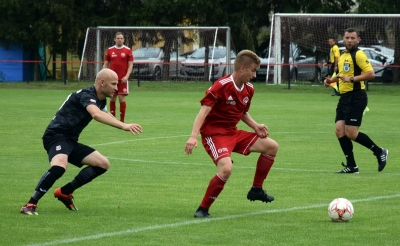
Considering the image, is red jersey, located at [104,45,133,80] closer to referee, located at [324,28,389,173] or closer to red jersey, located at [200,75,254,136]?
referee, located at [324,28,389,173]

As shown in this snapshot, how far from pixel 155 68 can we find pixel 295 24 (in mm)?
6779

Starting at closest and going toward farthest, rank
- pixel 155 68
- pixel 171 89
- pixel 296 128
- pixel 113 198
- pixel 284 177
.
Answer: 1. pixel 113 198
2. pixel 284 177
3. pixel 296 128
4. pixel 171 89
5. pixel 155 68

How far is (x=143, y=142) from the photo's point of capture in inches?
627

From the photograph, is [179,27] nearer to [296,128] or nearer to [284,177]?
[296,128]

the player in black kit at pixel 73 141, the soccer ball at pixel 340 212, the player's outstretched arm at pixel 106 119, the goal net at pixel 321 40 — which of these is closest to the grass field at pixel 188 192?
the soccer ball at pixel 340 212

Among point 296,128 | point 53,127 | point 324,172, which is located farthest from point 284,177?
point 296,128

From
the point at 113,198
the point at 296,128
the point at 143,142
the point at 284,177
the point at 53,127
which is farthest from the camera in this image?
the point at 296,128

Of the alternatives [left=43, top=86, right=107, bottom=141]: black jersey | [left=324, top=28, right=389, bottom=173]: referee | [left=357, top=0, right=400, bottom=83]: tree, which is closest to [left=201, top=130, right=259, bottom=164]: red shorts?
[left=43, top=86, right=107, bottom=141]: black jersey

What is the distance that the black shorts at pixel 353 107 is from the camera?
11852mm

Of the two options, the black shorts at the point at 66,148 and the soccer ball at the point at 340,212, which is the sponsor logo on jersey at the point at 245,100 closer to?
the soccer ball at the point at 340,212

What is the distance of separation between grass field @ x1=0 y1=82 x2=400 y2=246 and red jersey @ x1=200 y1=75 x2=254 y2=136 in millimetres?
870

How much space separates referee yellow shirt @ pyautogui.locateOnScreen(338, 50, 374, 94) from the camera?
11.8m

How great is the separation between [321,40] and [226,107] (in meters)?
28.6

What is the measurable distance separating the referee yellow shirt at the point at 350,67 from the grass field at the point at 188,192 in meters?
1.25
